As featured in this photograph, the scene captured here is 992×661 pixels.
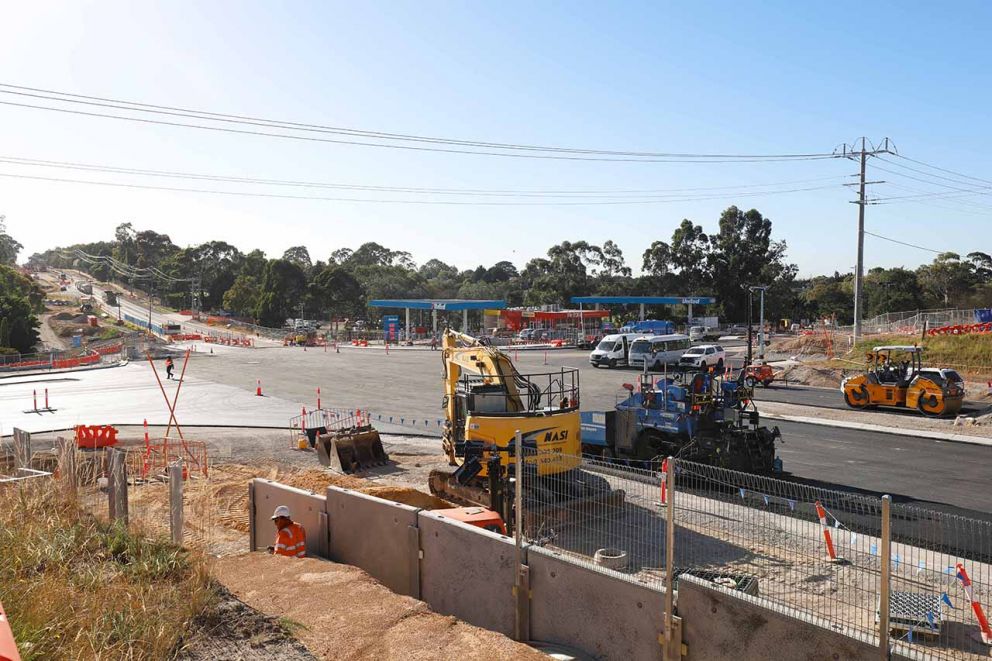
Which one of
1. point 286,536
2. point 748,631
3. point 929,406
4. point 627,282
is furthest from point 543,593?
point 627,282

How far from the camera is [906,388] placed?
26.4 m

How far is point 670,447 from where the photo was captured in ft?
52.3

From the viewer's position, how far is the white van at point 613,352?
143 ft

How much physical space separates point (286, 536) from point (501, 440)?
4508mm

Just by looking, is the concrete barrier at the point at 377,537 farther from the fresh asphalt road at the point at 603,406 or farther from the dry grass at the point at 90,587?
the fresh asphalt road at the point at 603,406

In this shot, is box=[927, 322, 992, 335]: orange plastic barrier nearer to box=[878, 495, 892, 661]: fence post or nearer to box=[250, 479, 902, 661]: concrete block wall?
box=[250, 479, 902, 661]: concrete block wall

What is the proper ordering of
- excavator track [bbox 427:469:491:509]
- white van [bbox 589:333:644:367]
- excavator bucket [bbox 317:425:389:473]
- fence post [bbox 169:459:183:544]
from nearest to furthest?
1. fence post [bbox 169:459:183:544]
2. excavator track [bbox 427:469:491:509]
3. excavator bucket [bbox 317:425:389:473]
4. white van [bbox 589:333:644:367]

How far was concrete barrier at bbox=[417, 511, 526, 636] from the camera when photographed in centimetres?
747

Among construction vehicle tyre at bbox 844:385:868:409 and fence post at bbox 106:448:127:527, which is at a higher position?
fence post at bbox 106:448:127:527

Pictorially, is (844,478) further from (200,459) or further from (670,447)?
(200,459)

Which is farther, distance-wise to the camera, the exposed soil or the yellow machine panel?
the yellow machine panel

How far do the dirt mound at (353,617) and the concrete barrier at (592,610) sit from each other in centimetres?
75

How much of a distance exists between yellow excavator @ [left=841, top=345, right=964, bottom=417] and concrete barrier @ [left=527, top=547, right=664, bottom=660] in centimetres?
2288

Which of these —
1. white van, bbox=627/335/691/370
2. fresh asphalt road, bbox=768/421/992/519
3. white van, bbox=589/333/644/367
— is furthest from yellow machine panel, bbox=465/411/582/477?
white van, bbox=589/333/644/367
